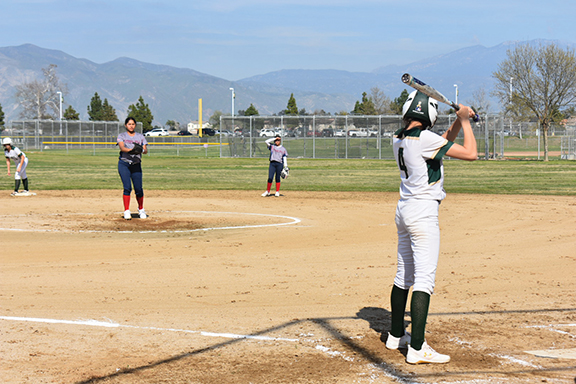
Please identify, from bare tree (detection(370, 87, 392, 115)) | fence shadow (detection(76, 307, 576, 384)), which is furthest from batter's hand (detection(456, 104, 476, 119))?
bare tree (detection(370, 87, 392, 115))

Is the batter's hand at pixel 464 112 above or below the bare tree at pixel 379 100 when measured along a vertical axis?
below

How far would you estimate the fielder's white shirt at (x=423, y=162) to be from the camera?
192 inches

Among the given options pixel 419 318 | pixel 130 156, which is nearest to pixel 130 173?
pixel 130 156

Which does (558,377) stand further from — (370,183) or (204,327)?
(370,183)

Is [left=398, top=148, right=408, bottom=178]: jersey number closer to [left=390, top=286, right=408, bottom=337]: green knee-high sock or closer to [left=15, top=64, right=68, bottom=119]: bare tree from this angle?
[left=390, top=286, right=408, bottom=337]: green knee-high sock

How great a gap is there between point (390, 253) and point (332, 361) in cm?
489

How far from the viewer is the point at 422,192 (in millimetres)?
4961

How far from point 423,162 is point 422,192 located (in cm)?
25

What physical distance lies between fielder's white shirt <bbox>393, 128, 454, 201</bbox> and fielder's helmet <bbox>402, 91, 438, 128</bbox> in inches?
4.1

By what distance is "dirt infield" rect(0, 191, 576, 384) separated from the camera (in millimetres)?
4746

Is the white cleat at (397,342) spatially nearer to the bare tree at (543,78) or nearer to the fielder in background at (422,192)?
the fielder in background at (422,192)

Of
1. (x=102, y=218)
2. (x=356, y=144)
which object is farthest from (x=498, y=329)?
(x=356, y=144)

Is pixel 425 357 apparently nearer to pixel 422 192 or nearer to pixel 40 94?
pixel 422 192

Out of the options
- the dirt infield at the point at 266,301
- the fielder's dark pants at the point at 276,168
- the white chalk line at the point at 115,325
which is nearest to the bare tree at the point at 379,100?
the fielder's dark pants at the point at 276,168
